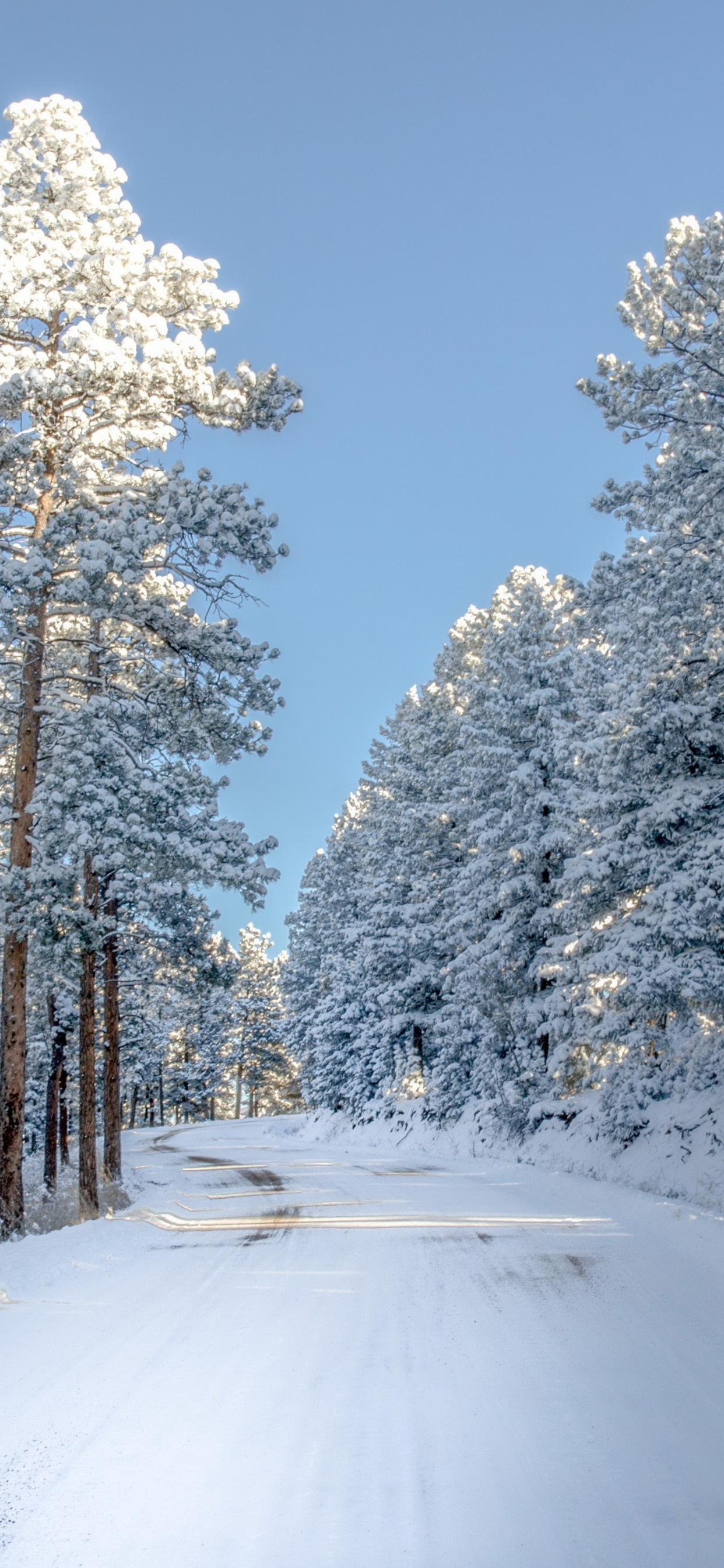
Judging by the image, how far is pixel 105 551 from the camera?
39.1ft

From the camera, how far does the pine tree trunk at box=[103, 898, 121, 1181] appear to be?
20.9 metres

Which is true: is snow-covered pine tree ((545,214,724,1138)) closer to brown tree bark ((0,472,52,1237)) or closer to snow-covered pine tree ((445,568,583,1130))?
snow-covered pine tree ((445,568,583,1130))

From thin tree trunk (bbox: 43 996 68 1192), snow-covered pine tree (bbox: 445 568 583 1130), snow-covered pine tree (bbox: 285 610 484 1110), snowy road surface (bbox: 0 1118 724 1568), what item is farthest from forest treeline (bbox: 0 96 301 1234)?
thin tree trunk (bbox: 43 996 68 1192)

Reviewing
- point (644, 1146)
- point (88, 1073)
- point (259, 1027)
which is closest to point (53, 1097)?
point (88, 1073)

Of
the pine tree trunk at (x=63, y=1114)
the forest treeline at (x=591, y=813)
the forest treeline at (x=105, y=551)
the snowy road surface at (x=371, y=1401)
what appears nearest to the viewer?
the snowy road surface at (x=371, y=1401)

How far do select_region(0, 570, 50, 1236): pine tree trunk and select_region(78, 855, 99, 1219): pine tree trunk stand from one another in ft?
8.40

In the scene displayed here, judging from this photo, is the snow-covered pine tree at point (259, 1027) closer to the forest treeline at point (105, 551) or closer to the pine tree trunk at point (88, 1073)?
the pine tree trunk at point (88, 1073)

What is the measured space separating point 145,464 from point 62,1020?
22.5 m

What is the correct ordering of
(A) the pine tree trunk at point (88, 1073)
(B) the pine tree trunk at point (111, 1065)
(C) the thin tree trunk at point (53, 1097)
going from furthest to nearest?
1. (C) the thin tree trunk at point (53, 1097)
2. (B) the pine tree trunk at point (111, 1065)
3. (A) the pine tree trunk at point (88, 1073)

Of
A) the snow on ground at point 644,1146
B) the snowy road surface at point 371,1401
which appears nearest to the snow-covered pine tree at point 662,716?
the snow on ground at point 644,1146

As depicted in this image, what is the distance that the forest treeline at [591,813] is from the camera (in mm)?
13188

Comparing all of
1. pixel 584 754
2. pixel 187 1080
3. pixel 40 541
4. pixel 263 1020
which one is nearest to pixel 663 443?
pixel 584 754

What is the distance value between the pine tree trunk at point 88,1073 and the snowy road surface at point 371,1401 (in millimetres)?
5877

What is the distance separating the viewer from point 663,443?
557 inches
